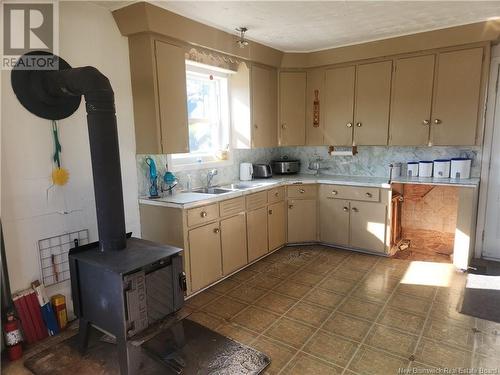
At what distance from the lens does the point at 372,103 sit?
12.8 ft

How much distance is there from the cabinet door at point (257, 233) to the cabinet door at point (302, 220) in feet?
1.65

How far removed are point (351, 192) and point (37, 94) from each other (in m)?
3.16

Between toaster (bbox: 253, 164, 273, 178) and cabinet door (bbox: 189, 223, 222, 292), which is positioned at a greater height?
toaster (bbox: 253, 164, 273, 178)

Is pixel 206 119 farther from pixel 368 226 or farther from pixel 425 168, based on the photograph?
pixel 425 168

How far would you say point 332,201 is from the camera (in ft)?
13.1

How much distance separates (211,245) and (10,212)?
61.1 inches

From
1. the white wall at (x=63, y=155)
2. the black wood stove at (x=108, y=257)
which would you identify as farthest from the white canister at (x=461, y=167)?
the white wall at (x=63, y=155)

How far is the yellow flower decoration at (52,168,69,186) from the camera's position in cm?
239

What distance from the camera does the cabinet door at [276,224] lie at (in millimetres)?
3852

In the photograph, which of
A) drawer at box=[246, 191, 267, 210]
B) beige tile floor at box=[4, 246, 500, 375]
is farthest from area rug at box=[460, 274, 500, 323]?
drawer at box=[246, 191, 267, 210]

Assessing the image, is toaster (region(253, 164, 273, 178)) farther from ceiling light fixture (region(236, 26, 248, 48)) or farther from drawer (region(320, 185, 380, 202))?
ceiling light fixture (region(236, 26, 248, 48))

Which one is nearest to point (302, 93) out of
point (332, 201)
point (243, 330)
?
point (332, 201)

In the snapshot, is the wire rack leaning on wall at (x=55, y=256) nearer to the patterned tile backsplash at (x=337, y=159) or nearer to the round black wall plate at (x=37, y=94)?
the patterned tile backsplash at (x=337, y=159)

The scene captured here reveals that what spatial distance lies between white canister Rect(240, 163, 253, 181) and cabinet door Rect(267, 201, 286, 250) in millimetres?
490
